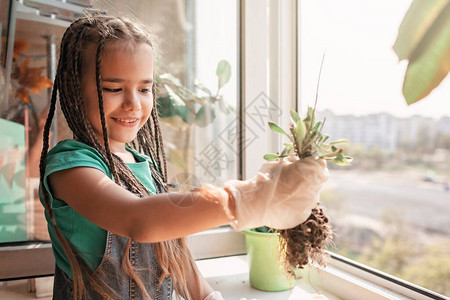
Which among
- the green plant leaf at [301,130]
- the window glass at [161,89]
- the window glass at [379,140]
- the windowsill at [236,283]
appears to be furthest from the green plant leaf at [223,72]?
the green plant leaf at [301,130]

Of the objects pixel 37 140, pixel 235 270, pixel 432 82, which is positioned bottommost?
pixel 235 270

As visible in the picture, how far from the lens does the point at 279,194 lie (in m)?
0.60

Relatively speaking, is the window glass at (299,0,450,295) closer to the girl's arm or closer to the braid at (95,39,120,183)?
the girl's arm

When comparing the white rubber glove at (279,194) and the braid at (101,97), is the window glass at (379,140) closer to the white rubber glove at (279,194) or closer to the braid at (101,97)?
the white rubber glove at (279,194)

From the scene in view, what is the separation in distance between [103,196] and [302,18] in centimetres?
105

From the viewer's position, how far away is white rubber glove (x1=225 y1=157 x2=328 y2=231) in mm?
585

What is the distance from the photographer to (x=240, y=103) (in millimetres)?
1407

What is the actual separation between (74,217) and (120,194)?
216 mm

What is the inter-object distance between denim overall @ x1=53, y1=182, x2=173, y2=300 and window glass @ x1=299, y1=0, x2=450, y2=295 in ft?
1.39

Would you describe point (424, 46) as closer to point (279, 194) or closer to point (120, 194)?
point (279, 194)

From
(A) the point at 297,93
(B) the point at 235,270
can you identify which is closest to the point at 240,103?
(A) the point at 297,93

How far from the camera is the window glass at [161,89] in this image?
43.9 inches

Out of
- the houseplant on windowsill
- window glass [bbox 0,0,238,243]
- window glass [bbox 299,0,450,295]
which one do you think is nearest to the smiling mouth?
window glass [bbox 0,0,238,243]

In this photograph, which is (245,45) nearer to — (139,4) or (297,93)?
(297,93)
